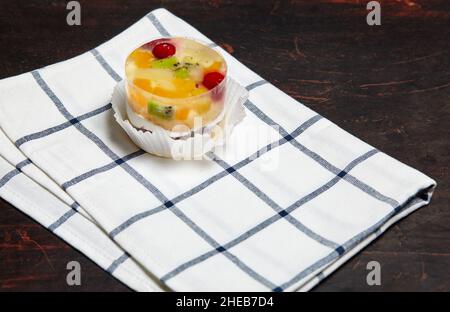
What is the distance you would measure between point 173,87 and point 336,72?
41cm

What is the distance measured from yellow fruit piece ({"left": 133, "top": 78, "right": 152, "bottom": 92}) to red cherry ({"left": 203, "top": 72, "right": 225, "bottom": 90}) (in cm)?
9

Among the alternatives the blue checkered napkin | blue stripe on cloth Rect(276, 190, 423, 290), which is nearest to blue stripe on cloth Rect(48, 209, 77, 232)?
the blue checkered napkin

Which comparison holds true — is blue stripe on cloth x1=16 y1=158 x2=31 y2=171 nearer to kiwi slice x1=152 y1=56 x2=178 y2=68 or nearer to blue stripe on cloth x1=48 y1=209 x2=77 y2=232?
blue stripe on cloth x1=48 y1=209 x2=77 y2=232

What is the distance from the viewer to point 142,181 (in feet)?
3.77

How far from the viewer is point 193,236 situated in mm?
1062

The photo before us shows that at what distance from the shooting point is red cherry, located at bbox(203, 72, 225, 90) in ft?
3.87

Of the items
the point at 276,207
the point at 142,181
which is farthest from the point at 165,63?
the point at 276,207

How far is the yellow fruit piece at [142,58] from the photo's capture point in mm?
1215

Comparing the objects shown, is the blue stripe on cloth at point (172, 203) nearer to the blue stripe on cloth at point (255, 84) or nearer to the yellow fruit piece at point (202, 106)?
the blue stripe on cloth at point (255, 84)

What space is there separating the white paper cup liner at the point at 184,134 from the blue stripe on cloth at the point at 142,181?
1.9 inches

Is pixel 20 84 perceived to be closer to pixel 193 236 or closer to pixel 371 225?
pixel 193 236

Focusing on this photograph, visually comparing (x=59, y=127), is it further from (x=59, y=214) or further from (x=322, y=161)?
(x=322, y=161)

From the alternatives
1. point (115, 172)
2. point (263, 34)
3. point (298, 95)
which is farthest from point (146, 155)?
point (263, 34)
